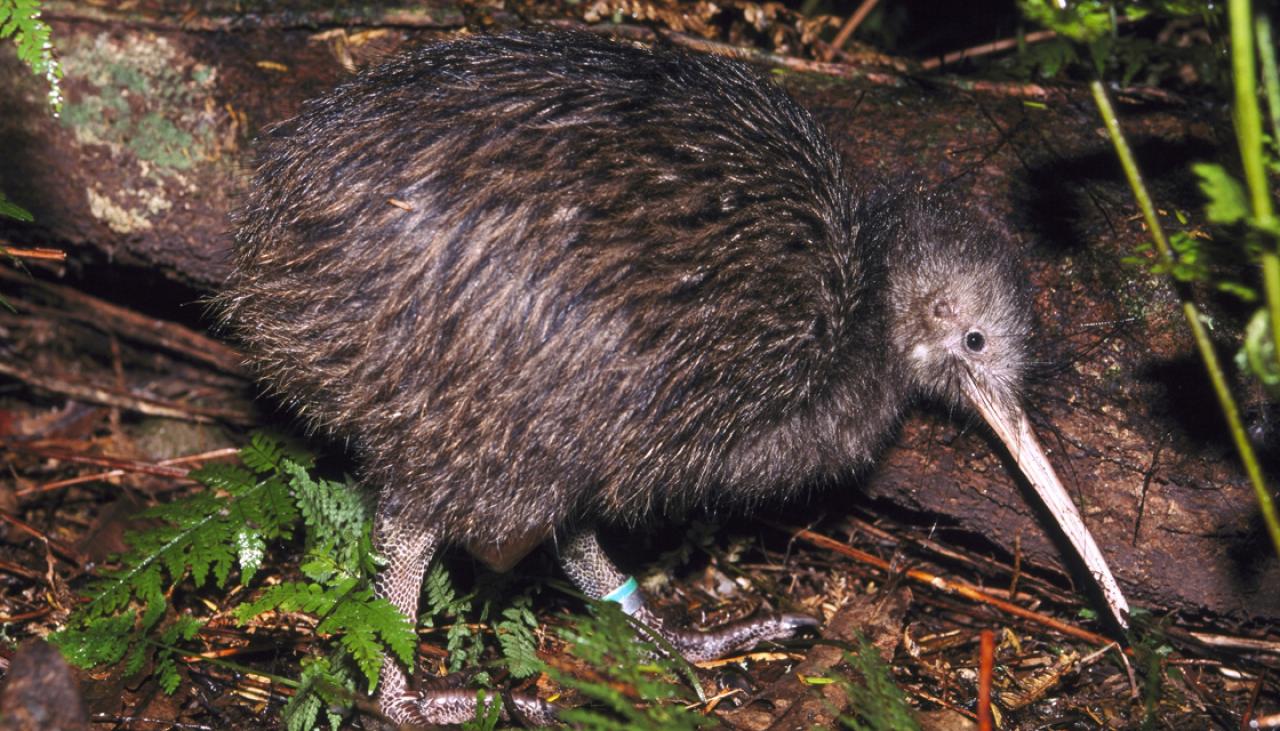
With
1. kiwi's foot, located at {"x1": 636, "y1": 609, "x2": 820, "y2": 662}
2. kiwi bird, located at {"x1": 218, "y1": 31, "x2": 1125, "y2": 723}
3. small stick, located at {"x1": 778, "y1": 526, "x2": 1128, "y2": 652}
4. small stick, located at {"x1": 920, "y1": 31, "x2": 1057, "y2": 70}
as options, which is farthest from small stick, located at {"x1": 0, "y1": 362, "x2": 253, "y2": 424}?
small stick, located at {"x1": 920, "y1": 31, "x2": 1057, "y2": 70}

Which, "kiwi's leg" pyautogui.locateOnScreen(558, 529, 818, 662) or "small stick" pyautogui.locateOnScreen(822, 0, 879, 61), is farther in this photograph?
"small stick" pyautogui.locateOnScreen(822, 0, 879, 61)

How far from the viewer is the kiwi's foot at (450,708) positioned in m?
3.24

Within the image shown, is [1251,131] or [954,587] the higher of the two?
[1251,131]

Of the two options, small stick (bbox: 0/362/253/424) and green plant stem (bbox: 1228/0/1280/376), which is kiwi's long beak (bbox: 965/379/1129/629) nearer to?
green plant stem (bbox: 1228/0/1280/376)

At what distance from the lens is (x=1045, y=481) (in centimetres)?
339

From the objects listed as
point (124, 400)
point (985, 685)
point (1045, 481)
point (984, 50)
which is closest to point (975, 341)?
point (1045, 481)

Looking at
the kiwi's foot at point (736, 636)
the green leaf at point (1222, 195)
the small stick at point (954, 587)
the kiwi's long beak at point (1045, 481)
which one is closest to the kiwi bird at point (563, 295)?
the kiwi's long beak at point (1045, 481)

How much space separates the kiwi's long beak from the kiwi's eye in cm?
10

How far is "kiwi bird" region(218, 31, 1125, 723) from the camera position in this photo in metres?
2.77

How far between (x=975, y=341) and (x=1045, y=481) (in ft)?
1.53

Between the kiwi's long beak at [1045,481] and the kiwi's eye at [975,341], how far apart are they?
0.33 ft

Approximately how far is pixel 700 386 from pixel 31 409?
9.56 feet

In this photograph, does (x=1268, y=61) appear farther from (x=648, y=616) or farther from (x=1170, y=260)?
(x=648, y=616)

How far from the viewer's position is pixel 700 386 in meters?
2.96
